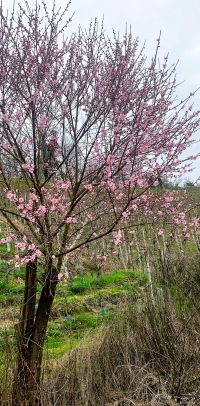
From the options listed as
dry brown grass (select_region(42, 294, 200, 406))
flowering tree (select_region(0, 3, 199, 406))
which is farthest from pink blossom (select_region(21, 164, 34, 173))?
dry brown grass (select_region(42, 294, 200, 406))

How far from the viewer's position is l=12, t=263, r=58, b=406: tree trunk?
4453mm

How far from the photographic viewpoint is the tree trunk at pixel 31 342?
4.45 meters

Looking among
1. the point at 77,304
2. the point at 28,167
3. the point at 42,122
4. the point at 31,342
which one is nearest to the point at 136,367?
the point at 31,342

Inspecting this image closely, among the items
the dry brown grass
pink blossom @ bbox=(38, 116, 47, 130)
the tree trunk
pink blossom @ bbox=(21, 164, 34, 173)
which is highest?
pink blossom @ bbox=(38, 116, 47, 130)

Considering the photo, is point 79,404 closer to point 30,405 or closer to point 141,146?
point 30,405

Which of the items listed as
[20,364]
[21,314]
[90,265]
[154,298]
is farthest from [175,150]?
[90,265]

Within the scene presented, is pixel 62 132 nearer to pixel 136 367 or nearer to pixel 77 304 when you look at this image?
pixel 136 367

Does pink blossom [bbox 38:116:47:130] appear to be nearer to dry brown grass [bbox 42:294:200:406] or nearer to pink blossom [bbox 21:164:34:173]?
pink blossom [bbox 21:164:34:173]

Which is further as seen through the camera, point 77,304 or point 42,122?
point 77,304

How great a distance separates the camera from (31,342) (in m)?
4.91

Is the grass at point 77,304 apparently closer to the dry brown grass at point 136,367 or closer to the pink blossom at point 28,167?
the dry brown grass at point 136,367

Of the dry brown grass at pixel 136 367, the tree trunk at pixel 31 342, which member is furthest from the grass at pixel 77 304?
the tree trunk at pixel 31 342

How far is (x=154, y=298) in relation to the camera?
7047 millimetres

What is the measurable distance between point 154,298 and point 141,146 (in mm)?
2982
